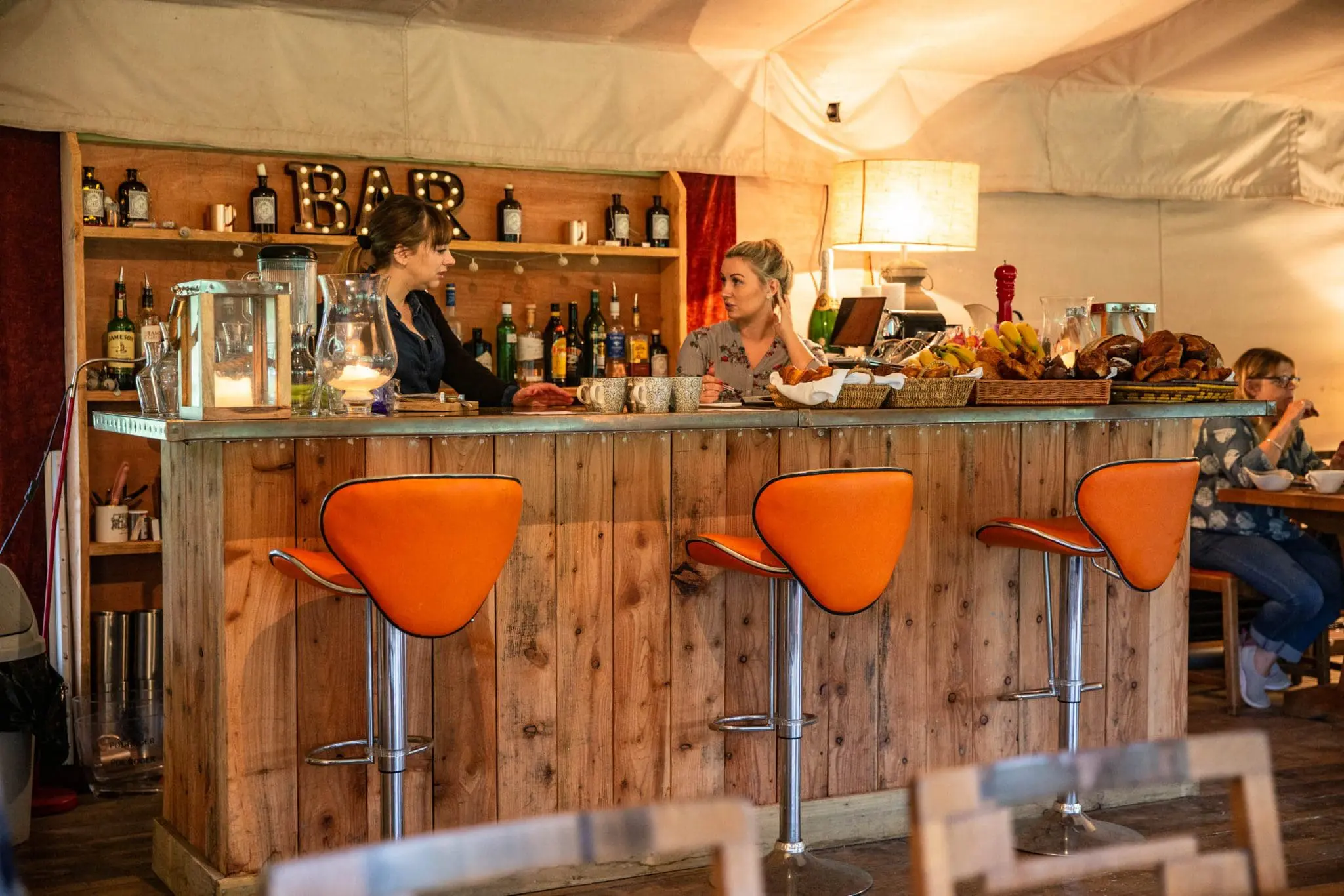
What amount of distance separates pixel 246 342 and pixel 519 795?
3.88 ft

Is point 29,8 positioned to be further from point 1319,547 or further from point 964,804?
point 1319,547

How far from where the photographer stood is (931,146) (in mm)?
5848

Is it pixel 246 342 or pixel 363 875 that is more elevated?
pixel 246 342

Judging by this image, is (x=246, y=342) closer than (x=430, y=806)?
Yes

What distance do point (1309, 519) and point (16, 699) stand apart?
417cm

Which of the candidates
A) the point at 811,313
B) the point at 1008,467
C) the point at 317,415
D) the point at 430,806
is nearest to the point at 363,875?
the point at 317,415

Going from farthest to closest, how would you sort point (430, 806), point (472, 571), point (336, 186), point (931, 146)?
point (931, 146)
point (336, 186)
point (430, 806)
point (472, 571)

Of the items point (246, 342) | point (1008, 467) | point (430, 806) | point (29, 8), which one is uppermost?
point (29, 8)

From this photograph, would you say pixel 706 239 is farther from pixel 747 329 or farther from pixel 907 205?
pixel 747 329

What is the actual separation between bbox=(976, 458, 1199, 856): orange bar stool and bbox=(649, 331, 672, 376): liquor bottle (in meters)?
2.03

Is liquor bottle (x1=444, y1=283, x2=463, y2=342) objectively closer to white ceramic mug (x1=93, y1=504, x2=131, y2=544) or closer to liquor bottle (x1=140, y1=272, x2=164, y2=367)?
liquor bottle (x1=140, y1=272, x2=164, y2=367)

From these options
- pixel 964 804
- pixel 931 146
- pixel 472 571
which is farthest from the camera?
pixel 931 146

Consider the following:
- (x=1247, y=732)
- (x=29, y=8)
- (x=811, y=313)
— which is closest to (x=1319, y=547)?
(x=811, y=313)

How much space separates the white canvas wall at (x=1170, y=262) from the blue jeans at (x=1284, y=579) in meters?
1.57
